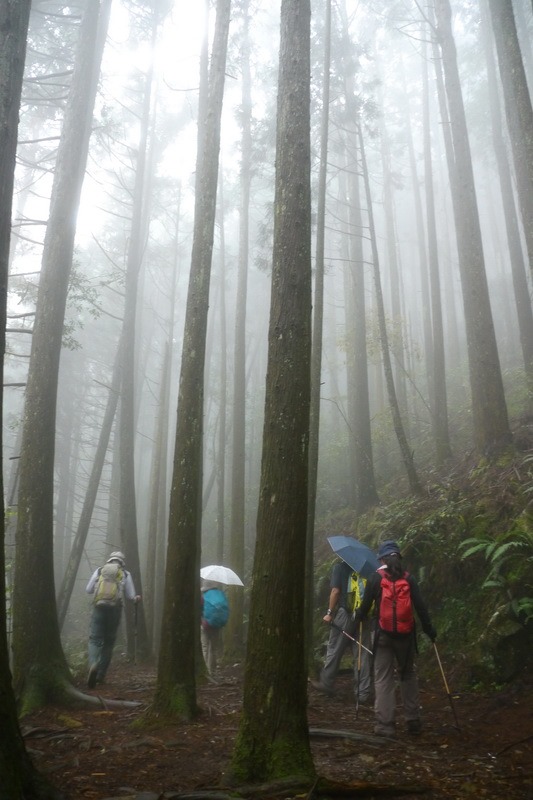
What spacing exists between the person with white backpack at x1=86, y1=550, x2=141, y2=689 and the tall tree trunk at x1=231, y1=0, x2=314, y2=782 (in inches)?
227

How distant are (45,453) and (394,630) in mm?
5264

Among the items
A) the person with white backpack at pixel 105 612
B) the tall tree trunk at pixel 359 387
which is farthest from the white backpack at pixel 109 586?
the tall tree trunk at pixel 359 387

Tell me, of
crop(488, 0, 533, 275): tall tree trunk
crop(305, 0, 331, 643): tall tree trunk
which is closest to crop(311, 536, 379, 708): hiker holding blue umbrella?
crop(305, 0, 331, 643): tall tree trunk

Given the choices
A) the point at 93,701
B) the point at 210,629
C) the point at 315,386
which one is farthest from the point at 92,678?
the point at 315,386

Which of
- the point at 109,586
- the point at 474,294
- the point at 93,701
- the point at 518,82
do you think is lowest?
the point at 93,701

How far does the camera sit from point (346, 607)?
8.41 meters

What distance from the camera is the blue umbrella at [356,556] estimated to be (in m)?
8.02

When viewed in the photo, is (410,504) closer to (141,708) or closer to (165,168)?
(141,708)

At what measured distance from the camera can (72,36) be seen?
547 inches

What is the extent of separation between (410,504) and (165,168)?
18867mm

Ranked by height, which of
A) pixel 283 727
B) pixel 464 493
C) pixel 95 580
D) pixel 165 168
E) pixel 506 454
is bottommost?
pixel 283 727

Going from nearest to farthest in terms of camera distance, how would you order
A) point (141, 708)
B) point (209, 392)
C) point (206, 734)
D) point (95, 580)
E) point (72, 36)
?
point (206, 734)
point (141, 708)
point (95, 580)
point (72, 36)
point (209, 392)

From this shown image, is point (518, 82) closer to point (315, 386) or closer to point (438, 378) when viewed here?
point (315, 386)

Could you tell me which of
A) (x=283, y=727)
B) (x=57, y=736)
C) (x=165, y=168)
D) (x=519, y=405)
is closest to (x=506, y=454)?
(x=519, y=405)
